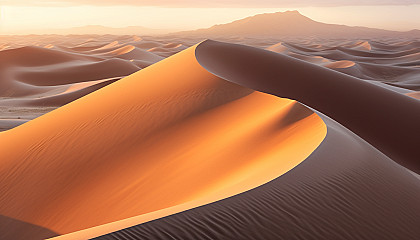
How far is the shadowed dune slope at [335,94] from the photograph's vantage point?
9836 millimetres

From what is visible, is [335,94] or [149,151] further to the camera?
[335,94]

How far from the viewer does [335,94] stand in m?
11.7

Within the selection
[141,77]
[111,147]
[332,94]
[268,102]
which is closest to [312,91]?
[332,94]

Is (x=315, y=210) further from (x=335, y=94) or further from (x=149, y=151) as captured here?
(x=335, y=94)

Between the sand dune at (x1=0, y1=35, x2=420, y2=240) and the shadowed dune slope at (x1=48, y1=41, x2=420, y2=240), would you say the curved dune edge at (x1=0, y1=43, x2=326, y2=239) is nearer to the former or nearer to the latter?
the sand dune at (x1=0, y1=35, x2=420, y2=240)

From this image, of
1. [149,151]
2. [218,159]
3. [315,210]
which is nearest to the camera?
[315,210]

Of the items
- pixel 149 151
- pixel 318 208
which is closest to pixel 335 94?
pixel 149 151

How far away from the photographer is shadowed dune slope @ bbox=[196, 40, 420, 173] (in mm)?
9836

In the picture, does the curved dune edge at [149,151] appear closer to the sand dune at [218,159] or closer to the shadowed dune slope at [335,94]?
the sand dune at [218,159]

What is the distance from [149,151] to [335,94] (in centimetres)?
636

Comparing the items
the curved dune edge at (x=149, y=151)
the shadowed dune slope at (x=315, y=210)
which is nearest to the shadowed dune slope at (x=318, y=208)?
the shadowed dune slope at (x=315, y=210)

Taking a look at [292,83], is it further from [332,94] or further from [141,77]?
[141,77]

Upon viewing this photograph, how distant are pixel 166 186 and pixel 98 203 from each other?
109 centimetres

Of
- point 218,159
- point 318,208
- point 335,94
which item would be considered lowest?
point 335,94
